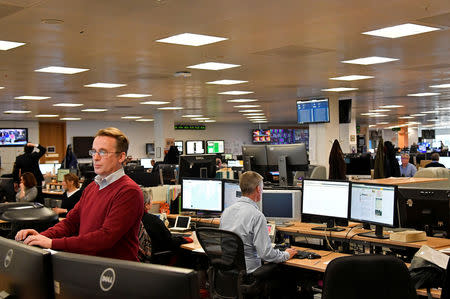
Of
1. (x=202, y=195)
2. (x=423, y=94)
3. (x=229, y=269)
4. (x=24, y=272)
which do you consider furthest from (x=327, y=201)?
(x=423, y=94)

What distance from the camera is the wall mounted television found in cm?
1917

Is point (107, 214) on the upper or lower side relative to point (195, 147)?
lower

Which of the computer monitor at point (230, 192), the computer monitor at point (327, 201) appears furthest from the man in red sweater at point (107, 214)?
the computer monitor at point (230, 192)

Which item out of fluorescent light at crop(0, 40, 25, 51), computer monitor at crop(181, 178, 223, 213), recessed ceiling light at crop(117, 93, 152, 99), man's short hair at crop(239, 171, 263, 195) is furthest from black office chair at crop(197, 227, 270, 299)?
recessed ceiling light at crop(117, 93, 152, 99)

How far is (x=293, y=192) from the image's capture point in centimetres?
545

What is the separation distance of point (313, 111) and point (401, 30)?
7371mm

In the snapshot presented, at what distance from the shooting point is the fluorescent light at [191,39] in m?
5.84

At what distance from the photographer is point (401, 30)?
5.80 m

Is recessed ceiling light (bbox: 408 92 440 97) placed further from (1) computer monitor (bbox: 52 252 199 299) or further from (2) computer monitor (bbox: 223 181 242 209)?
(1) computer monitor (bbox: 52 252 199 299)

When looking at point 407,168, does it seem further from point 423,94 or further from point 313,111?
point 313,111

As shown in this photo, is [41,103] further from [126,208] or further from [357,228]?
[126,208]

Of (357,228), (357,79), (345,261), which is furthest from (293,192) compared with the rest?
(357,79)

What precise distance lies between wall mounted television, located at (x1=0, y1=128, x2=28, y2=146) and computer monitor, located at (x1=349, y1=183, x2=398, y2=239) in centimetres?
1672

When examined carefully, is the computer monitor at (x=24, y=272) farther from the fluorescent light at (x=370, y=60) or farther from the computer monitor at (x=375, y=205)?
the fluorescent light at (x=370, y=60)
